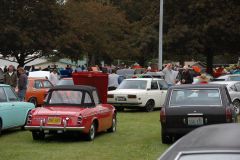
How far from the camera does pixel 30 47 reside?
49.3m

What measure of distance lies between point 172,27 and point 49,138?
33.8 metres

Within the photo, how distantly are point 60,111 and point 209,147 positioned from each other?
984 cm

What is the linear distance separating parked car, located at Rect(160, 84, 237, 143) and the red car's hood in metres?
2.01

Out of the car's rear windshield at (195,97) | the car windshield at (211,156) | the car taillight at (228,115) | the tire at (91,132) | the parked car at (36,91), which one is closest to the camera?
the car windshield at (211,156)

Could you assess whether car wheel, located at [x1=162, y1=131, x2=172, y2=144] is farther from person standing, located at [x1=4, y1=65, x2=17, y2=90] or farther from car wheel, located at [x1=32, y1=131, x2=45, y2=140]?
person standing, located at [x1=4, y1=65, x2=17, y2=90]

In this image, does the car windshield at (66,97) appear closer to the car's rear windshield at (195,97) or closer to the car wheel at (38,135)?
the car wheel at (38,135)

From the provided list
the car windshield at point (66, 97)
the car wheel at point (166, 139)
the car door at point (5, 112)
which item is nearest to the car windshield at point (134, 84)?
the car door at point (5, 112)

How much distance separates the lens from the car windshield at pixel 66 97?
1443 centimetres

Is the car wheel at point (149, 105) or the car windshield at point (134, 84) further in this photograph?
the car windshield at point (134, 84)

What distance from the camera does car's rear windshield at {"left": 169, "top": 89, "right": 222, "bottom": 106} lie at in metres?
13.3

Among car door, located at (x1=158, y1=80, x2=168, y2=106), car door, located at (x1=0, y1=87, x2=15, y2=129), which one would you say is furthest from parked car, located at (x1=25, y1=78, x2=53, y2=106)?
car door, located at (x1=0, y1=87, x2=15, y2=129)

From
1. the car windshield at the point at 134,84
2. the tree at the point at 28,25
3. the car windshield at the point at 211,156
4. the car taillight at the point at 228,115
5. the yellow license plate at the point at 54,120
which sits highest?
the tree at the point at 28,25

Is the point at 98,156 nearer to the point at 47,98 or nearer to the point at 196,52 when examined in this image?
the point at 47,98

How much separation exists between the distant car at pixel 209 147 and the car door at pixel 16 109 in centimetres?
1127
